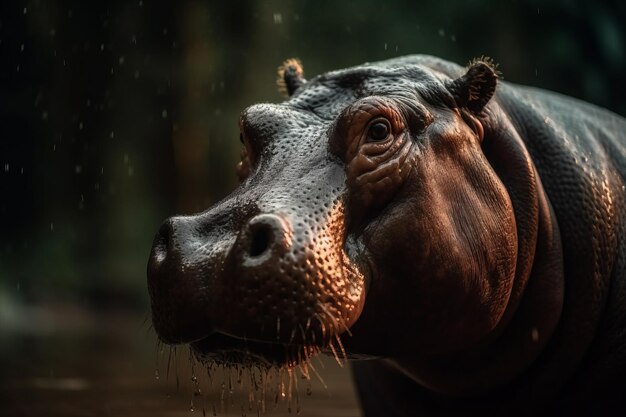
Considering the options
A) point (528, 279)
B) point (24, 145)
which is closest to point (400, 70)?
point (528, 279)

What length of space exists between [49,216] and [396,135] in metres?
11.8

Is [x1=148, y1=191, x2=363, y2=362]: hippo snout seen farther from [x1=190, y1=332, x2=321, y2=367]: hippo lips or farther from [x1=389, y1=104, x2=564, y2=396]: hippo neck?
[x1=389, y1=104, x2=564, y2=396]: hippo neck

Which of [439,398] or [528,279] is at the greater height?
[528,279]

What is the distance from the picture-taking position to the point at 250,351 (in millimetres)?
2369

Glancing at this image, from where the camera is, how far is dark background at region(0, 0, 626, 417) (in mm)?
12453

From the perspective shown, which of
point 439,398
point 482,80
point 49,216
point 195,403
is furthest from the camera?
point 49,216

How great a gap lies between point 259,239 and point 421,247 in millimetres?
518

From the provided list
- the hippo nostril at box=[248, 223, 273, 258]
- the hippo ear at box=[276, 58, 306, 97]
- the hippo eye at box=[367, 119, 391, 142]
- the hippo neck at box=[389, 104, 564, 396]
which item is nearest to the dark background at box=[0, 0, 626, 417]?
the hippo ear at box=[276, 58, 306, 97]

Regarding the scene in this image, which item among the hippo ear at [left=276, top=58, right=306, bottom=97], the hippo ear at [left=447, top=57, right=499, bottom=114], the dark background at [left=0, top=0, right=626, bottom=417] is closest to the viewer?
the hippo ear at [left=447, top=57, right=499, bottom=114]

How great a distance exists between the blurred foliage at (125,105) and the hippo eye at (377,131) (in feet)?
31.4

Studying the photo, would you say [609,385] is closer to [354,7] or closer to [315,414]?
[315,414]

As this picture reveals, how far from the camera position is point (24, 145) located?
13.4 m

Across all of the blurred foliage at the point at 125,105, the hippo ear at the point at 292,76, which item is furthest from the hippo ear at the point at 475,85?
the blurred foliage at the point at 125,105

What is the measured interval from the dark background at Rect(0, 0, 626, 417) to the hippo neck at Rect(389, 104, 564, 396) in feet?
27.7
